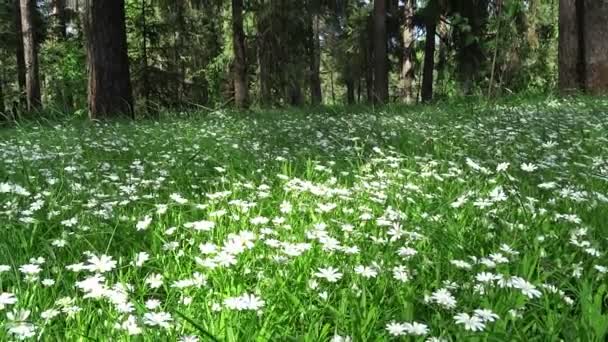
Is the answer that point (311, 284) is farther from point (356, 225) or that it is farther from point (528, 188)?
point (528, 188)

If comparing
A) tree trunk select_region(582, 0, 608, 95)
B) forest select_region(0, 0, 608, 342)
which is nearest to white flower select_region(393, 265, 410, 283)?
forest select_region(0, 0, 608, 342)

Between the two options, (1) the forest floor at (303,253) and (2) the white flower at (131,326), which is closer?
(2) the white flower at (131,326)

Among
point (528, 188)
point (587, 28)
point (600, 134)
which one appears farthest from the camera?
point (587, 28)

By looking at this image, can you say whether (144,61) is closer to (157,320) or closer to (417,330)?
(157,320)

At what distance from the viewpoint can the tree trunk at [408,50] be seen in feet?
65.4

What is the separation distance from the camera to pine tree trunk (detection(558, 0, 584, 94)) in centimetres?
1101

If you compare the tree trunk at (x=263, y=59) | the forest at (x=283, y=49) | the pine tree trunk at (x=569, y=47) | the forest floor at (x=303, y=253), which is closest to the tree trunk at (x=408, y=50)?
A: the forest at (x=283, y=49)

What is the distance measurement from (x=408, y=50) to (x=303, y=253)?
64.0 ft

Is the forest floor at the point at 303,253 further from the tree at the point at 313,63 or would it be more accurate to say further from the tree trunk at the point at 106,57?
the tree at the point at 313,63

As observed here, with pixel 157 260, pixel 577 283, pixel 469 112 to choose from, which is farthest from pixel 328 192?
pixel 469 112

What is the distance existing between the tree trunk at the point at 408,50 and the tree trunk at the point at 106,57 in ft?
41.1

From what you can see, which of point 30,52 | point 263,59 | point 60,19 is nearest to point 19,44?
point 60,19

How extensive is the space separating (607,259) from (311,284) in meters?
1.17

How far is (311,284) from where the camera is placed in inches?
67.1
